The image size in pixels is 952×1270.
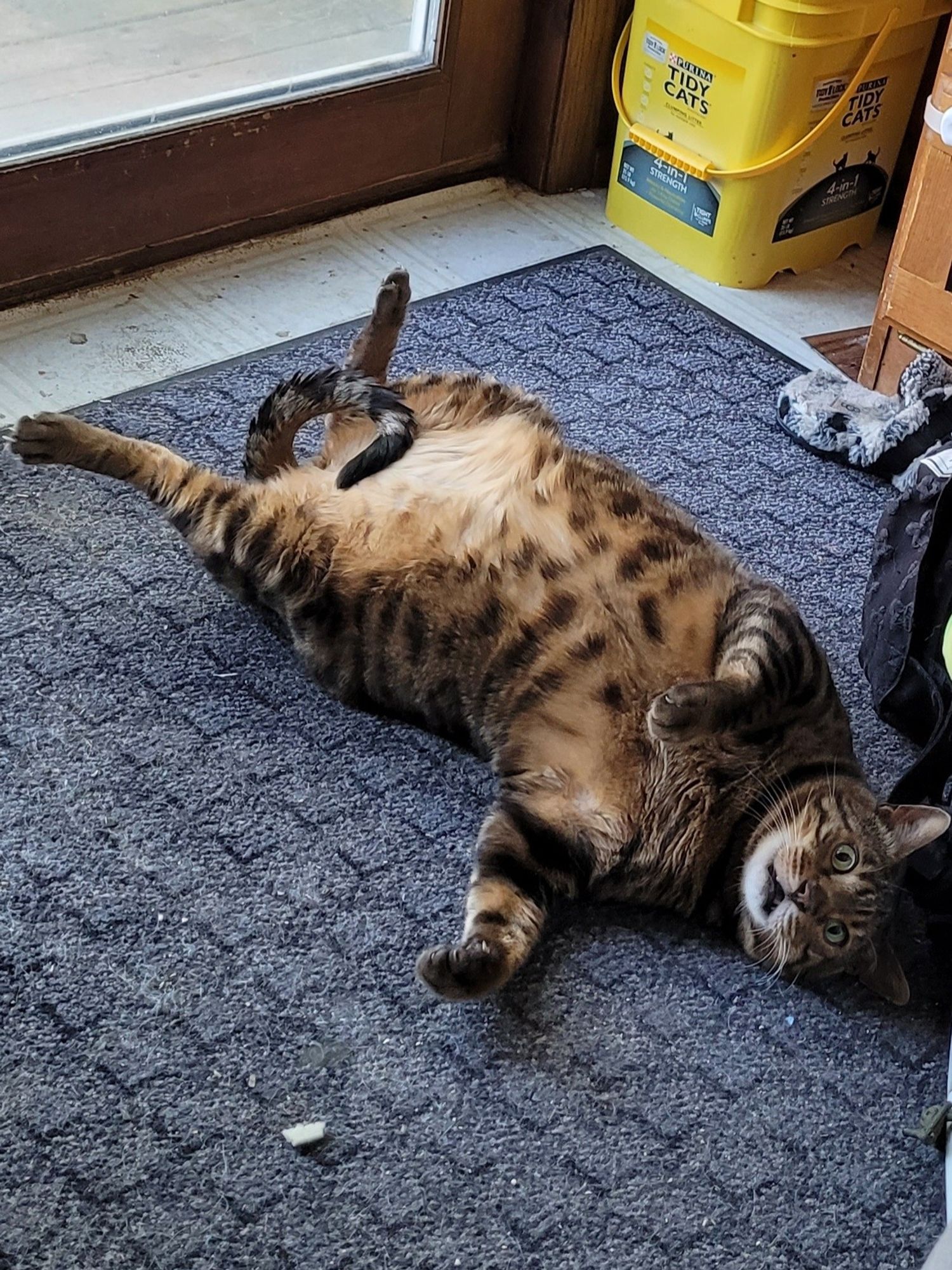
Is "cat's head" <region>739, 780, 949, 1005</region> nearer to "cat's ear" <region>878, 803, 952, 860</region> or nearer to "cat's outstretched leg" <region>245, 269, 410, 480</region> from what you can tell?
"cat's ear" <region>878, 803, 952, 860</region>

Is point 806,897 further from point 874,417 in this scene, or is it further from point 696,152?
point 696,152

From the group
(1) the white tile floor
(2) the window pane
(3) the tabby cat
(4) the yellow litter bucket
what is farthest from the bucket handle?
(3) the tabby cat

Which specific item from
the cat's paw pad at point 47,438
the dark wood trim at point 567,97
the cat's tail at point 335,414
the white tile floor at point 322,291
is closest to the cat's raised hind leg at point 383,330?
the cat's tail at point 335,414

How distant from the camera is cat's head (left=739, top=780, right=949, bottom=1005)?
5.07 ft

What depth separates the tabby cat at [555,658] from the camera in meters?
1.57

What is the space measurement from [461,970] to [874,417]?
4.47 feet

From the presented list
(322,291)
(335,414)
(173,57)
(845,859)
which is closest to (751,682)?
(845,859)

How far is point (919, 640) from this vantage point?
1843 mm

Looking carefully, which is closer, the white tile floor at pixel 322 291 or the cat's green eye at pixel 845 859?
the cat's green eye at pixel 845 859

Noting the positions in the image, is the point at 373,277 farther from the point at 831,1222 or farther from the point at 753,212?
the point at 831,1222

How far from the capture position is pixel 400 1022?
1.49 m

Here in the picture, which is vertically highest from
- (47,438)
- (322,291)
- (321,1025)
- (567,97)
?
(567,97)

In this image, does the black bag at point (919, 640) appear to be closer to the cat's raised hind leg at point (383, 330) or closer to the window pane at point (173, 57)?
the cat's raised hind leg at point (383, 330)

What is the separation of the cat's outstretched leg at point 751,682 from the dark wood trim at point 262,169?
1.33 meters
